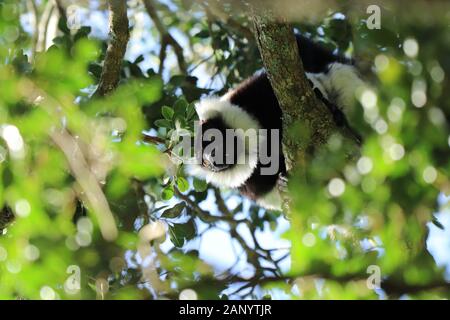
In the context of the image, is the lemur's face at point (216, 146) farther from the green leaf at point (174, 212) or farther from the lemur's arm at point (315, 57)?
the green leaf at point (174, 212)

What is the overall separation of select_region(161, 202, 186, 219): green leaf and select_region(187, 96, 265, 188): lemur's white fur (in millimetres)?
1455

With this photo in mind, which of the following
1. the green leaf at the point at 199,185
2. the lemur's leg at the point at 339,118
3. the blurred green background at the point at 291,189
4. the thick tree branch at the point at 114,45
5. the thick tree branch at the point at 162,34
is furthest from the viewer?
the thick tree branch at the point at 162,34

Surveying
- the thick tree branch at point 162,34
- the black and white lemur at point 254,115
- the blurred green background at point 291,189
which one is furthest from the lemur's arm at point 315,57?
the blurred green background at point 291,189

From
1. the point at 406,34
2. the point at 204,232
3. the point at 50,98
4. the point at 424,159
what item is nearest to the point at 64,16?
the point at 204,232

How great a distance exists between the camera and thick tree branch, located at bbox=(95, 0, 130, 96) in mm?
3994

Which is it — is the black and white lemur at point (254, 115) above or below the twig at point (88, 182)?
above

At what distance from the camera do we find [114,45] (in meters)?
4.05

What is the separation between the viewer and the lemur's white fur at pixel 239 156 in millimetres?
5262

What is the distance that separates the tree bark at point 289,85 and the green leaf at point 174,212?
796 mm

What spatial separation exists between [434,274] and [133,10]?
534 centimetres

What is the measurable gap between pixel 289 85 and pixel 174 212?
43.6 inches

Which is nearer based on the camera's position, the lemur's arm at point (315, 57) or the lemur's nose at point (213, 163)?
the lemur's nose at point (213, 163)

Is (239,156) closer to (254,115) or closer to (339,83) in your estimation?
(254,115)

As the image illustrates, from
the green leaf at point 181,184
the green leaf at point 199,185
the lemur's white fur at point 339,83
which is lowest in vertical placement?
the green leaf at point 181,184
